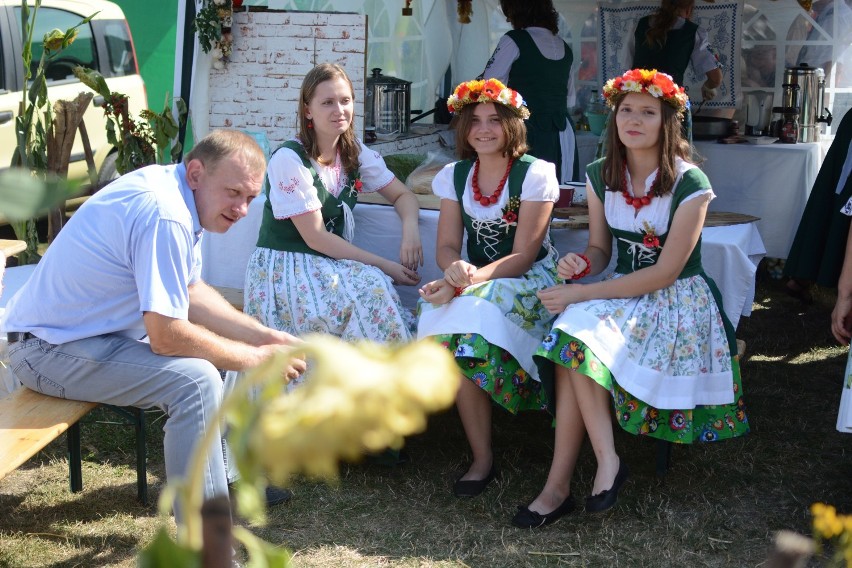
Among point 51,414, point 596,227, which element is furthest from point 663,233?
point 51,414

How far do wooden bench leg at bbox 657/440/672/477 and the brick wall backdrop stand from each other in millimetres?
2394

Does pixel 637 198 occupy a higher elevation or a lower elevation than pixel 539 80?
lower

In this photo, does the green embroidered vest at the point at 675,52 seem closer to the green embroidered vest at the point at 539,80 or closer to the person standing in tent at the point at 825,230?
the green embroidered vest at the point at 539,80

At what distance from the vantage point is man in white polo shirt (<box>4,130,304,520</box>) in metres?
2.50

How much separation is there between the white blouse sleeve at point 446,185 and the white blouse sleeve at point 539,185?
26cm

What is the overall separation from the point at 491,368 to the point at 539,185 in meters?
0.64

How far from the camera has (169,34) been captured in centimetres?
756

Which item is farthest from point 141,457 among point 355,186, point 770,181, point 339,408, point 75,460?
point 770,181

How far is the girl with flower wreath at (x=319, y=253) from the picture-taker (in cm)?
341

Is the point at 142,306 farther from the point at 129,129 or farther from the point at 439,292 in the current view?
the point at 129,129

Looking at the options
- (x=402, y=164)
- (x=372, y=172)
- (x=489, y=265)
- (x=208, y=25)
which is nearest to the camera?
(x=489, y=265)

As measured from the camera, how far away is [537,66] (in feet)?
17.2

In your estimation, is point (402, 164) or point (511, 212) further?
point (402, 164)

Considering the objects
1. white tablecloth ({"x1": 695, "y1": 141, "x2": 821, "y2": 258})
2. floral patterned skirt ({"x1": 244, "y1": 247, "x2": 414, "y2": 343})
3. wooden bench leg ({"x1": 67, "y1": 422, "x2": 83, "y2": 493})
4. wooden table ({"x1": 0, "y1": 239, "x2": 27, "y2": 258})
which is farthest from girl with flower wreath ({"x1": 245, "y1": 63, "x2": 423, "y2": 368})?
white tablecloth ({"x1": 695, "y1": 141, "x2": 821, "y2": 258})
